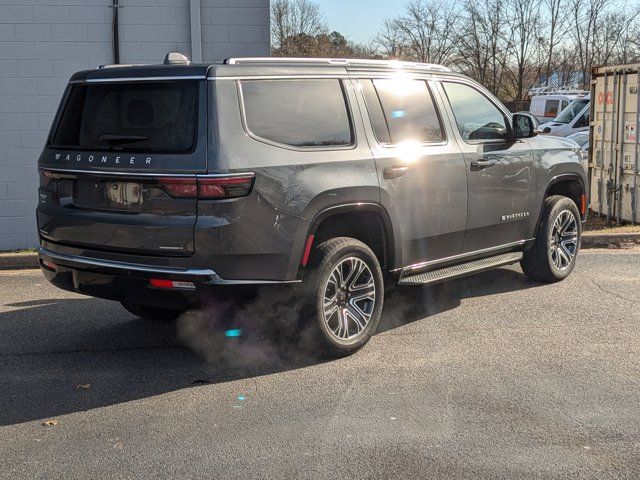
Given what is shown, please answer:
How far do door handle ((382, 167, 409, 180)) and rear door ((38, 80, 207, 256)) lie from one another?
1.44m

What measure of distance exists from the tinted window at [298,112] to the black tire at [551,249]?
8.61 feet

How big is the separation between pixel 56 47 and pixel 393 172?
235 inches

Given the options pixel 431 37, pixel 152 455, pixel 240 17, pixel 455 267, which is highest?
pixel 431 37

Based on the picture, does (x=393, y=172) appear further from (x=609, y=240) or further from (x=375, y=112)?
(x=609, y=240)

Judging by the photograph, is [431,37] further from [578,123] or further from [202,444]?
[202,444]

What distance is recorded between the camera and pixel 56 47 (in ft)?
31.9

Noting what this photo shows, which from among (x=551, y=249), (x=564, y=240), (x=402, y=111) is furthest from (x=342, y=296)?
(x=564, y=240)

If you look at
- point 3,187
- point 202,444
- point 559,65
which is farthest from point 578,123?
point 202,444

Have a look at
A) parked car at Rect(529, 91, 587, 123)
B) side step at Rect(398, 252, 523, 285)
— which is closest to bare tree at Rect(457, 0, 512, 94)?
parked car at Rect(529, 91, 587, 123)

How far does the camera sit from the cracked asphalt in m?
3.77

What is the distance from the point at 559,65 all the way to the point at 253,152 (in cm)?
3440

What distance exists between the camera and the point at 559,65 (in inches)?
1428

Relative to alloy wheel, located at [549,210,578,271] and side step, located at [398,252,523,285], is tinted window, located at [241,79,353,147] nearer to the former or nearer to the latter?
side step, located at [398,252,523,285]

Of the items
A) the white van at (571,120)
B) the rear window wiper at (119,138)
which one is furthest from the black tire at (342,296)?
the white van at (571,120)
